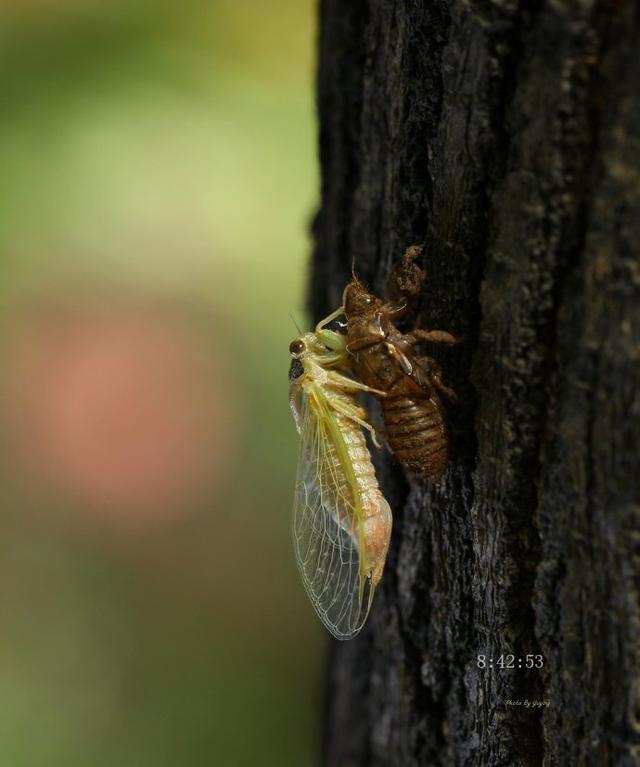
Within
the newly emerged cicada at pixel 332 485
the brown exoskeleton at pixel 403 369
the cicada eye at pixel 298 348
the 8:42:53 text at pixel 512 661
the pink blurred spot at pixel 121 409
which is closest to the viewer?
the 8:42:53 text at pixel 512 661

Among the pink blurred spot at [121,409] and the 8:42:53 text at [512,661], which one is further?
the pink blurred spot at [121,409]

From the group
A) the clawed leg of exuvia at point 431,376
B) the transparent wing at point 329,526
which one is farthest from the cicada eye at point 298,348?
the clawed leg of exuvia at point 431,376

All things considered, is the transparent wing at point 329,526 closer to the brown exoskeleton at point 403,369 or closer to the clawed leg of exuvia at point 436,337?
the brown exoskeleton at point 403,369

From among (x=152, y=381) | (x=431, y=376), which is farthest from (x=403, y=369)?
(x=152, y=381)

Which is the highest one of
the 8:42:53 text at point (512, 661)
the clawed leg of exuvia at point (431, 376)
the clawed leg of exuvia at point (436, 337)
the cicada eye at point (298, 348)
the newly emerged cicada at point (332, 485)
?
the cicada eye at point (298, 348)

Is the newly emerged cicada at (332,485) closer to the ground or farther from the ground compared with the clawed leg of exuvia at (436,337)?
closer to the ground

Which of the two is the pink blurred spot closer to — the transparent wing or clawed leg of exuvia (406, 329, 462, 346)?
the transparent wing
